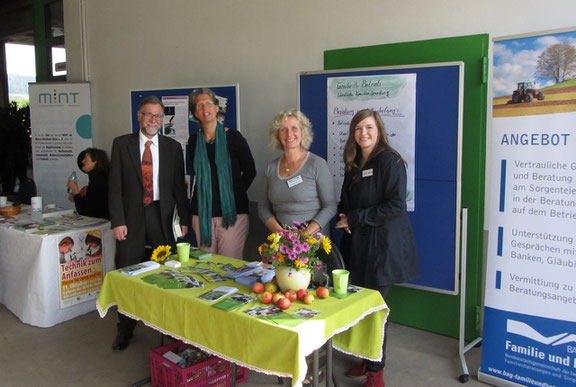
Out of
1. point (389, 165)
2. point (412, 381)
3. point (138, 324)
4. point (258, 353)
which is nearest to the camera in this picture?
point (258, 353)

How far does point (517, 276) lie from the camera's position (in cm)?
253

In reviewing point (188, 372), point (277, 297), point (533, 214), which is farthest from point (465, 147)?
point (188, 372)

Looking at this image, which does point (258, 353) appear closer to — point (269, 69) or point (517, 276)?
point (517, 276)

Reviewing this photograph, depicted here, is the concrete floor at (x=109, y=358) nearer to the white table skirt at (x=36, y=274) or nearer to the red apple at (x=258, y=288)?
the white table skirt at (x=36, y=274)

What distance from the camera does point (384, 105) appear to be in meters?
3.09

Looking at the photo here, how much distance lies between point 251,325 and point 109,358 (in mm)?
1689

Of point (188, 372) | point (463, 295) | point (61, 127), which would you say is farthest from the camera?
point (61, 127)

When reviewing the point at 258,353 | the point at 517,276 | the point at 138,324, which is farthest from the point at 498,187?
the point at 138,324

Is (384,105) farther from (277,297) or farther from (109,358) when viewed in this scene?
(109,358)

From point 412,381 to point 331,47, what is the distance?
93.9 inches

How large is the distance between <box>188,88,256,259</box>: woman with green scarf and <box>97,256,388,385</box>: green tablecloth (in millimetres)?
876

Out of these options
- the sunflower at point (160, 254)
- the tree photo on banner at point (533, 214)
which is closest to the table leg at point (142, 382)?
the sunflower at point (160, 254)

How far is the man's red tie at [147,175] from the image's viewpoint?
3055 mm

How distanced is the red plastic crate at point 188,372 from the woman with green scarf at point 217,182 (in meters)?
0.78
